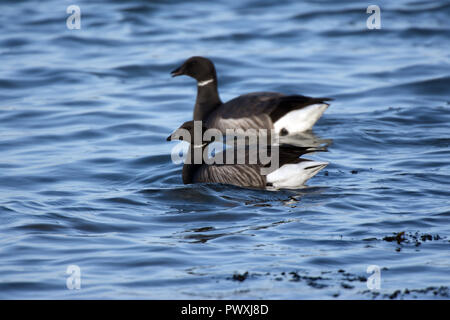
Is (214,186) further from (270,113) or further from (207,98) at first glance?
(207,98)

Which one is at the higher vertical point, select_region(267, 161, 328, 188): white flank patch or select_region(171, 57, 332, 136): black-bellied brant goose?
select_region(171, 57, 332, 136): black-bellied brant goose

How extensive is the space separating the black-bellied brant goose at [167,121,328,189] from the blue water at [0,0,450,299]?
180mm

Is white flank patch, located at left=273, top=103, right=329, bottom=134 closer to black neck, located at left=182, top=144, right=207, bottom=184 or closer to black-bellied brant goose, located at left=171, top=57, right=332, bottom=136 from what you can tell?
black-bellied brant goose, located at left=171, top=57, right=332, bottom=136

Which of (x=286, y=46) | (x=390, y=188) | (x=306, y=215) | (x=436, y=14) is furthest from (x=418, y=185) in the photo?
(x=436, y=14)

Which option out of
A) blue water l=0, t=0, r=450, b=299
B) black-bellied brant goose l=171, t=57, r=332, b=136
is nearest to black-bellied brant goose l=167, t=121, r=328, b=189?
blue water l=0, t=0, r=450, b=299

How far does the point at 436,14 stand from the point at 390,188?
452 inches

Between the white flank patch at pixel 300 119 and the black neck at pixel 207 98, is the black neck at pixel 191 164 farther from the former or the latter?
the black neck at pixel 207 98

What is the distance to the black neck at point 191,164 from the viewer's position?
29.7 ft

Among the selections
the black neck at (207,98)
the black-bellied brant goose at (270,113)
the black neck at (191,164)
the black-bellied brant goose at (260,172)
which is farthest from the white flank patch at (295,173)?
the black neck at (207,98)

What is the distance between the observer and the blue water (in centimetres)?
616

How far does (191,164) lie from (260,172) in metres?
→ 0.97

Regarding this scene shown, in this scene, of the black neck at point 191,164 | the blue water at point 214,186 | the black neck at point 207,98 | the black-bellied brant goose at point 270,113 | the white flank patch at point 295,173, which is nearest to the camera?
the blue water at point 214,186

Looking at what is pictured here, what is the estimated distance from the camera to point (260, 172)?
28.7 ft

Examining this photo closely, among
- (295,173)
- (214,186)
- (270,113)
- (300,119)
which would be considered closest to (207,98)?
(270,113)
